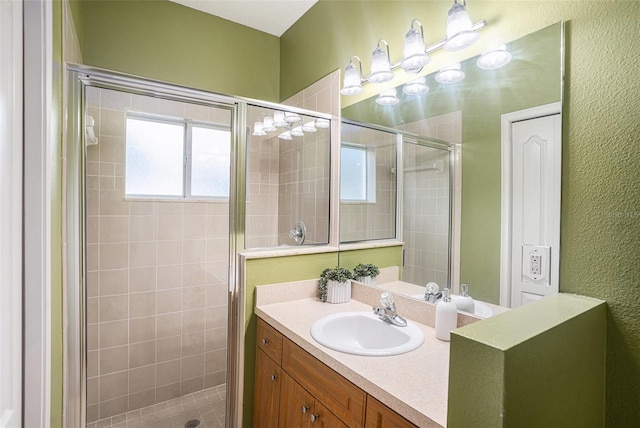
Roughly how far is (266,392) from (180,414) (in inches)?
38.3

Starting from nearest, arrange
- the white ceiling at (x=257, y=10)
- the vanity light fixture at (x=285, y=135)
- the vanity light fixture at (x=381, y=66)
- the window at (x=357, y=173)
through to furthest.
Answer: the vanity light fixture at (x=381, y=66), the window at (x=357, y=173), the vanity light fixture at (x=285, y=135), the white ceiling at (x=257, y=10)

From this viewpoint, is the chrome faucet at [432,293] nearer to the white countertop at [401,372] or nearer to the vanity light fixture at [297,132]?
the white countertop at [401,372]

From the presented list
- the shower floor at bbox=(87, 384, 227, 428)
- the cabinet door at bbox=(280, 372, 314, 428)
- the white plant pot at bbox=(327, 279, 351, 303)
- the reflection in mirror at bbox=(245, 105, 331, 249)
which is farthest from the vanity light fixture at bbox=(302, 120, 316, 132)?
the shower floor at bbox=(87, 384, 227, 428)

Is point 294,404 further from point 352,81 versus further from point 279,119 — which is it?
point 352,81

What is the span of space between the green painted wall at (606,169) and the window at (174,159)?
1.67m

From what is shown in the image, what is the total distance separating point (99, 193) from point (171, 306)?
0.88 metres

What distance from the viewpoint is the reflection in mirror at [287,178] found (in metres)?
1.91

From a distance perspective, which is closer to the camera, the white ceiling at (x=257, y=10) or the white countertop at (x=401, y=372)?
the white countertop at (x=401, y=372)

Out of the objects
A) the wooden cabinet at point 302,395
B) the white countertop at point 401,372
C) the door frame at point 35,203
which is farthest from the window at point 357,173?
the door frame at point 35,203

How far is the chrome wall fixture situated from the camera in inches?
48.6

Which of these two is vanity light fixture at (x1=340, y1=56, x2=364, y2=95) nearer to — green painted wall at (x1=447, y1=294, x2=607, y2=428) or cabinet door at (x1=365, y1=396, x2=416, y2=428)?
green painted wall at (x1=447, y1=294, x2=607, y2=428)

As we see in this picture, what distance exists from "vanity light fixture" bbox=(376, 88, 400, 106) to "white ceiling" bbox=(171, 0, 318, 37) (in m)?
1.02

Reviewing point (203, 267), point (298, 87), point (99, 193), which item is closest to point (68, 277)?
point (99, 193)

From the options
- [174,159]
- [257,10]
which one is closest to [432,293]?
[174,159]
